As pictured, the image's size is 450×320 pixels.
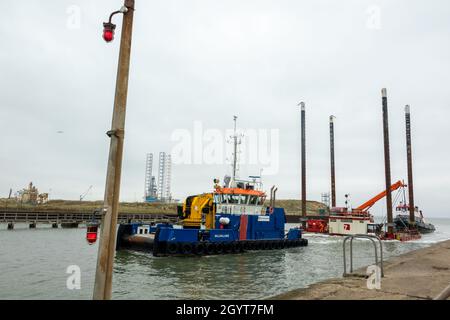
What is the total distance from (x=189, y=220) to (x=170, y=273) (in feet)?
23.9

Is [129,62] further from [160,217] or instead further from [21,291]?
[160,217]

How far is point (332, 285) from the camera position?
795cm

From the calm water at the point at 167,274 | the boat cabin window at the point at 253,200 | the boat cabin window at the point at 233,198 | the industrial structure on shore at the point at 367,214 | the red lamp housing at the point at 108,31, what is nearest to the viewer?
the red lamp housing at the point at 108,31

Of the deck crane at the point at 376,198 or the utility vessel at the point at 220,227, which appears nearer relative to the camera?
the utility vessel at the point at 220,227

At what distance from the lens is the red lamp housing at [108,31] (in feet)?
14.2

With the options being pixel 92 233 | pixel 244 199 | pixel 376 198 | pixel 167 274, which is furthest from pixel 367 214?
pixel 92 233

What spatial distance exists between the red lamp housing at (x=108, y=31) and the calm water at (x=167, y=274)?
8037 millimetres

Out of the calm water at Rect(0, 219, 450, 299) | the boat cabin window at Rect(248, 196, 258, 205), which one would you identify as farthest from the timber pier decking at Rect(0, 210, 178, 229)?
the boat cabin window at Rect(248, 196, 258, 205)

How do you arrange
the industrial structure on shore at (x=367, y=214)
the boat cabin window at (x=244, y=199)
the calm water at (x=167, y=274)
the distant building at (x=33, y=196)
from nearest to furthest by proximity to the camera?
the calm water at (x=167, y=274) → the boat cabin window at (x=244, y=199) → the industrial structure on shore at (x=367, y=214) → the distant building at (x=33, y=196)

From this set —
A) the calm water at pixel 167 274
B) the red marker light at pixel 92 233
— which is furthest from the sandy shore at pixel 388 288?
the red marker light at pixel 92 233

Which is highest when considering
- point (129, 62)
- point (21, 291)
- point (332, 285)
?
point (129, 62)

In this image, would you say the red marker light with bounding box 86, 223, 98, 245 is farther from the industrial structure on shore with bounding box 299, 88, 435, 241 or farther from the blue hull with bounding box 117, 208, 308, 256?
the industrial structure on shore with bounding box 299, 88, 435, 241

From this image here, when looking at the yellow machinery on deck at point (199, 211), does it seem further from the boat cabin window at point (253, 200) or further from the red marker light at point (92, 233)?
the red marker light at point (92, 233)
